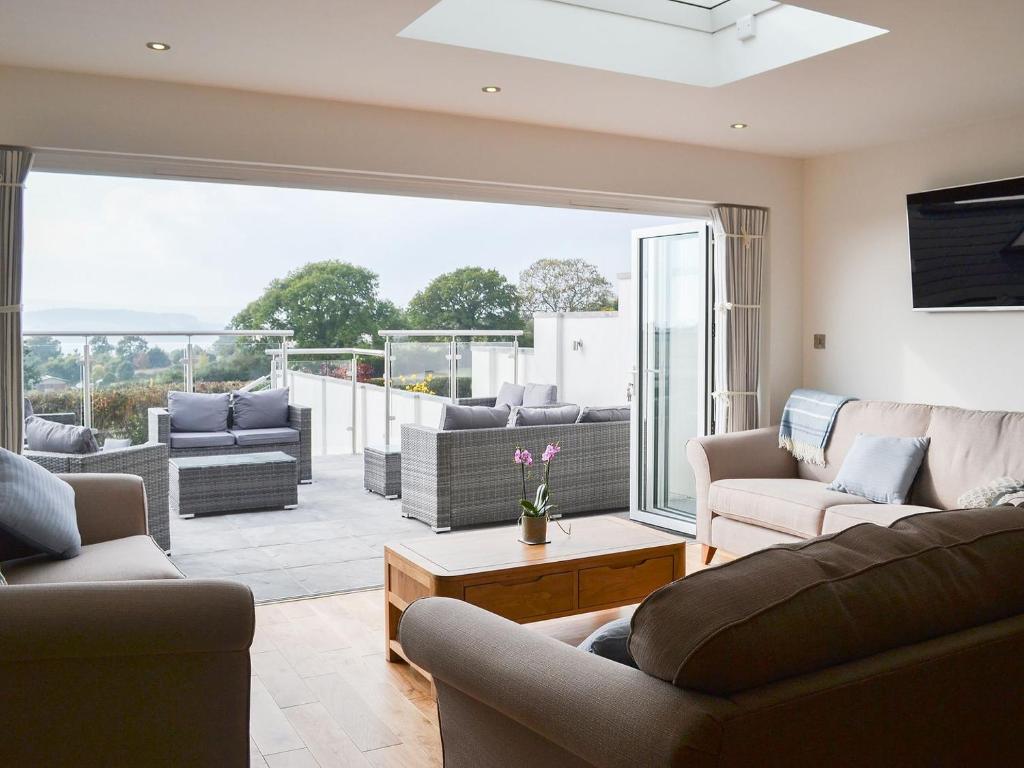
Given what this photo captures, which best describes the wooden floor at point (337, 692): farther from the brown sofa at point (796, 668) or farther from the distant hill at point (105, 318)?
the distant hill at point (105, 318)

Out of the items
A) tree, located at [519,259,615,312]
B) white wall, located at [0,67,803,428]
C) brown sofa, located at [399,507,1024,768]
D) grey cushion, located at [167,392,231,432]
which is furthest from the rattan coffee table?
tree, located at [519,259,615,312]

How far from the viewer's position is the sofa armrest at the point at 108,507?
3.65 metres

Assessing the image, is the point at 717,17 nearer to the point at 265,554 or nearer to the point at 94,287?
the point at 265,554

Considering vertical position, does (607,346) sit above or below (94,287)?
below

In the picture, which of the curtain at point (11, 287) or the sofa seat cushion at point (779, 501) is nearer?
the curtain at point (11, 287)

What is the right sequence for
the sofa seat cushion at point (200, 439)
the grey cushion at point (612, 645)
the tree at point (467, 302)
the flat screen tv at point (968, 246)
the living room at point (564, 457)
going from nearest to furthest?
1. the living room at point (564, 457)
2. the grey cushion at point (612, 645)
3. the flat screen tv at point (968, 246)
4. the sofa seat cushion at point (200, 439)
5. the tree at point (467, 302)

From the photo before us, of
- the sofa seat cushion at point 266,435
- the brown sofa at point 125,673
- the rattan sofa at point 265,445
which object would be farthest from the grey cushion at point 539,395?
the brown sofa at point 125,673

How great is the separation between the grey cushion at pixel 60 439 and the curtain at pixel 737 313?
369cm

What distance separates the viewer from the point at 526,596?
137 inches

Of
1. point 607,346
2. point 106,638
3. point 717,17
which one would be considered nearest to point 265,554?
point 106,638

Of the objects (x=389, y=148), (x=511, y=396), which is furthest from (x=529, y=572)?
(x=511, y=396)

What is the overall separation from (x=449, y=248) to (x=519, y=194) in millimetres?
16099

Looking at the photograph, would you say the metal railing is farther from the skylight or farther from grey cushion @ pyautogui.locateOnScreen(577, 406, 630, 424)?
the skylight

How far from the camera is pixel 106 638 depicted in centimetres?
213
